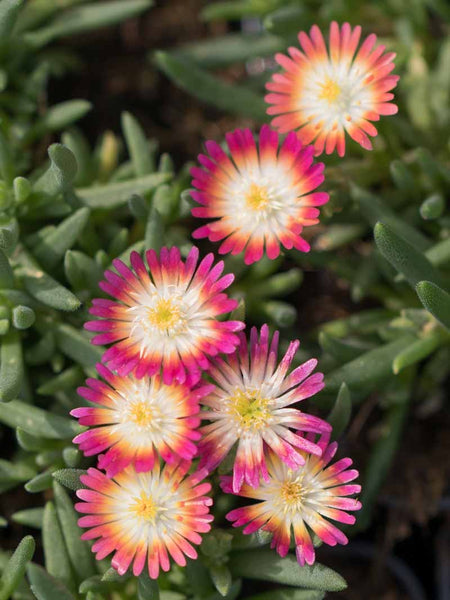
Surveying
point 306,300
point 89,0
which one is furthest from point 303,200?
point 89,0

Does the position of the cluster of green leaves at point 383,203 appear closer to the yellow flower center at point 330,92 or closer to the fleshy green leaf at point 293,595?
the yellow flower center at point 330,92

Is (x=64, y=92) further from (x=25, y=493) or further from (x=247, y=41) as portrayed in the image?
(x=25, y=493)

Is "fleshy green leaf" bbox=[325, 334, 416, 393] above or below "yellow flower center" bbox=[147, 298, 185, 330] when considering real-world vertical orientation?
above

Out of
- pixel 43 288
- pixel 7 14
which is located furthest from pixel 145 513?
pixel 7 14

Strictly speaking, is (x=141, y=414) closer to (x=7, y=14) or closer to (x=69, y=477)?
(x=69, y=477)

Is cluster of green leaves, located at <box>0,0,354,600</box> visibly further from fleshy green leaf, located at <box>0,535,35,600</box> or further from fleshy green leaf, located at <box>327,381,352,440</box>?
fleshy green leaf, located at <box>327,381,352,440</box>

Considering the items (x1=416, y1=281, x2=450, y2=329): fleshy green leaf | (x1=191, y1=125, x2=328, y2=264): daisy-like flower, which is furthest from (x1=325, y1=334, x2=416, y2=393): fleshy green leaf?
(x1=191, y1=125, x2=328, y2=264): daisy-like flower

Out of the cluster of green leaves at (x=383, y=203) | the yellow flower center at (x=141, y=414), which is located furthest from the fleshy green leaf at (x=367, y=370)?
the yellow flower center at (x=141, y=414)
